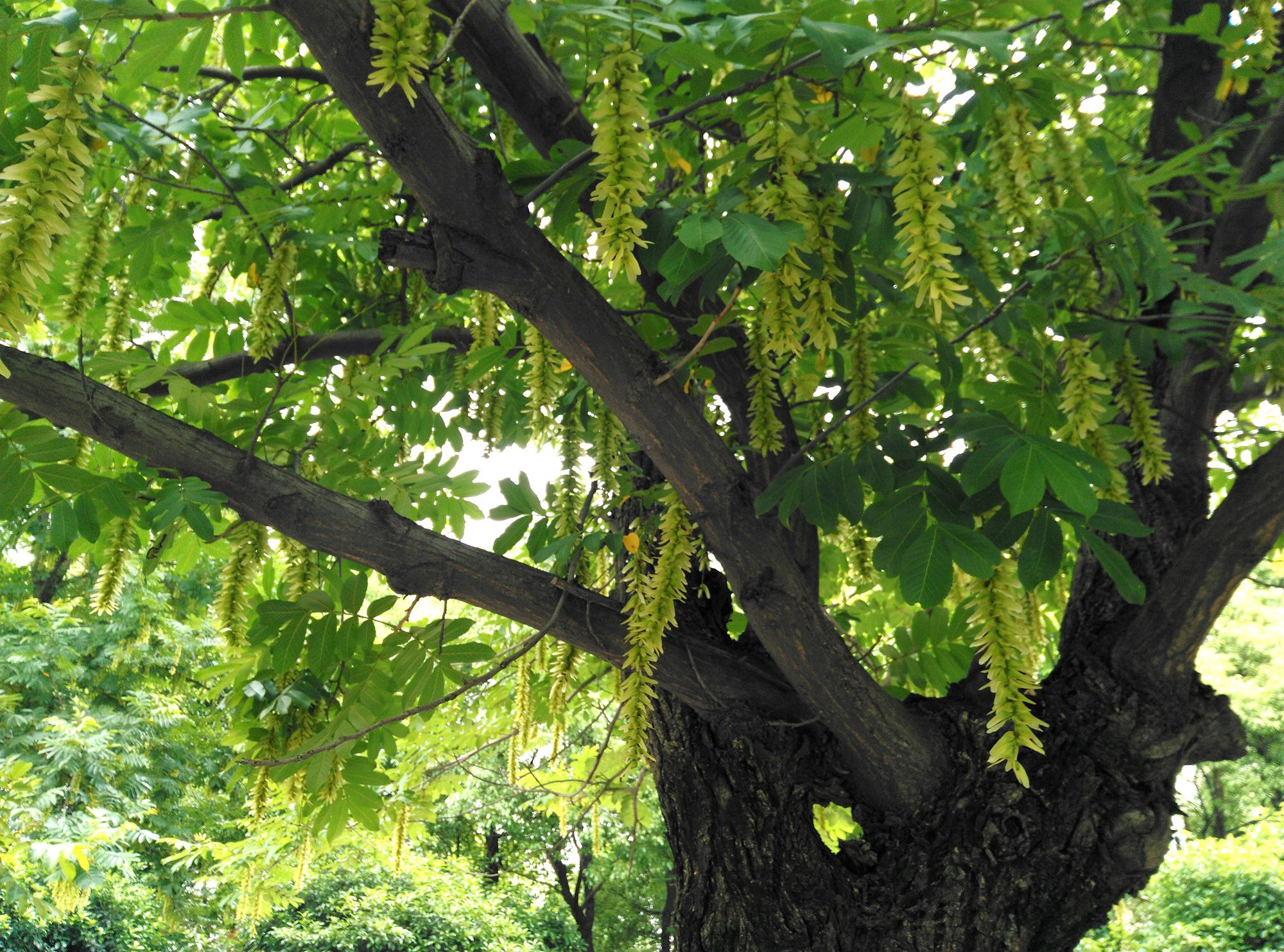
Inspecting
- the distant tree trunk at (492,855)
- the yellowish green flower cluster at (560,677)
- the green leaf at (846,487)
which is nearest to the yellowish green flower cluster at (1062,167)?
the green leaf at (846,487)

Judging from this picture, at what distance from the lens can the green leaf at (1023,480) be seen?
158cm

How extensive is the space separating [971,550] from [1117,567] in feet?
1.47

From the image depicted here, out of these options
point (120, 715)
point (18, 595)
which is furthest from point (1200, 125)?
point (18, 595)

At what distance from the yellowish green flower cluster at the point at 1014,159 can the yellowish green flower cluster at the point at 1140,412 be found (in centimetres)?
52

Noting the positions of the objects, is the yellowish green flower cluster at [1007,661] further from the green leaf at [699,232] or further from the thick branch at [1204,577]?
the thick branch at [1204,577]

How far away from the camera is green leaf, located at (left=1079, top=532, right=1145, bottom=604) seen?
1.85 m

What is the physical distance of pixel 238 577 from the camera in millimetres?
2008

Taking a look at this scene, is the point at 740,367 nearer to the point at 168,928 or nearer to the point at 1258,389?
the point at 1258,389

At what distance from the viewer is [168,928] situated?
9.23m

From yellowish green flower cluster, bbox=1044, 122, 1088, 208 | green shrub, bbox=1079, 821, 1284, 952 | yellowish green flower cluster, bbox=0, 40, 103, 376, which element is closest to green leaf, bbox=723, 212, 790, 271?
yellowish green flower cluster, bbox=0, 40, 103, 376

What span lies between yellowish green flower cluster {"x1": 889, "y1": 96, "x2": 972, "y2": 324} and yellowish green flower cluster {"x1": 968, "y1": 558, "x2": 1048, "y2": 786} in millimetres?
538

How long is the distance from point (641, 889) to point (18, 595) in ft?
30.8

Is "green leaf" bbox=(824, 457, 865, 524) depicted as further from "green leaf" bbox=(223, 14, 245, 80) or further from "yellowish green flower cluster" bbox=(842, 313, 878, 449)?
"green leaf" bbox=(223, 14, 245, 80)

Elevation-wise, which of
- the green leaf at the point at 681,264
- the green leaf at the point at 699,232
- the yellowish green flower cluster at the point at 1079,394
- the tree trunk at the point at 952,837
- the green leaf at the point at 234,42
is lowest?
the tree trunk at the point at 952,837
